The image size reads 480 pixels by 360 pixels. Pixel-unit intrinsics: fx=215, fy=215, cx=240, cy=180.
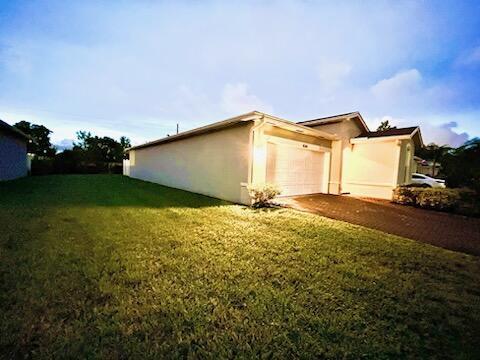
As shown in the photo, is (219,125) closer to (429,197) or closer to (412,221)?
(412,221)

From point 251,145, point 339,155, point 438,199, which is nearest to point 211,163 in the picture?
point 251,145

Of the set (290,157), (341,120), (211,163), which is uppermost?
(341,120)

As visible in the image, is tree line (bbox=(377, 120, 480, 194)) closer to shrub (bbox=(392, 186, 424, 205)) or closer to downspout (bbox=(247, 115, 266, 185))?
shrub (bbox=(392, 186, 424, 205))

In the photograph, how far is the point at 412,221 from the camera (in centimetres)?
674

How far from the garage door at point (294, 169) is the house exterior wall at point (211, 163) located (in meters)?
1.37

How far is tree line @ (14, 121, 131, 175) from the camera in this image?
2383 centimetres

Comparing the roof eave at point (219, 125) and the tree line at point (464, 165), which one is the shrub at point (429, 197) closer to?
the tree line at point (464, 165)

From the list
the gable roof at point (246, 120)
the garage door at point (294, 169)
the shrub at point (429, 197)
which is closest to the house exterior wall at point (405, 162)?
the shrub at point (429, 197)

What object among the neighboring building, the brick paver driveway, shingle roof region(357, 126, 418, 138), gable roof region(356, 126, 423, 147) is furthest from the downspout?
the neighboring building

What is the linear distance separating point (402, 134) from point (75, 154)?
32.4 meters

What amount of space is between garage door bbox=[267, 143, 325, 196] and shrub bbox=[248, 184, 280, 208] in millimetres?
1531

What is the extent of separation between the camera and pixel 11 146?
14.0m

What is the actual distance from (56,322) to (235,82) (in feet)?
58.5

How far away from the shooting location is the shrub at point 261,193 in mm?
7715
